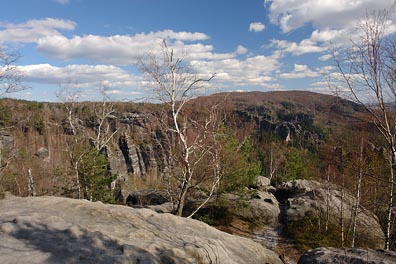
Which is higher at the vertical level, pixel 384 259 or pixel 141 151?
pixel 384 259

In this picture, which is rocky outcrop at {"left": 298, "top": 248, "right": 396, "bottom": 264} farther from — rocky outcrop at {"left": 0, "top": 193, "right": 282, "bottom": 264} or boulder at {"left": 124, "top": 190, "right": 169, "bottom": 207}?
boulder at {"left": 124, "top": 190, "right": 169, "bottom": 207}

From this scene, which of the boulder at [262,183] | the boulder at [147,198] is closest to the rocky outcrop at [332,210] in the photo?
the boulder at [262,183]

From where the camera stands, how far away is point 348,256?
798cm

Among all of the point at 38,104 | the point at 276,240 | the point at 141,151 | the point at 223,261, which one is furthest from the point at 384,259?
the point at 38,104

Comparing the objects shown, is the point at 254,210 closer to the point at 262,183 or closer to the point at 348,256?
the point at 262,183

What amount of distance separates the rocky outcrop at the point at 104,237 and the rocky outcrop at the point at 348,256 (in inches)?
57.4

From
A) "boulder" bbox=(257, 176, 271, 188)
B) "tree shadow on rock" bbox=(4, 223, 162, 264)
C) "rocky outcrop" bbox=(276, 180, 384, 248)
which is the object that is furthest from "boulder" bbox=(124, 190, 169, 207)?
"tree shadow on rock" bbox=(4, 223, 162, 264)

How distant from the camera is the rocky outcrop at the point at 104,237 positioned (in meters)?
6.22

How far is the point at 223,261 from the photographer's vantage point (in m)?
7.65

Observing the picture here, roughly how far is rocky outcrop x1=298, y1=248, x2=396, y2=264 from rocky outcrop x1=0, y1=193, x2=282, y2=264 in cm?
146

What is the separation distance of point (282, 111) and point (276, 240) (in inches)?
6955

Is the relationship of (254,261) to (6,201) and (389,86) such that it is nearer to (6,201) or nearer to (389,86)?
(389,86)

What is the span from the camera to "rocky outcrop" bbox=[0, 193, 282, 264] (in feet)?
20.4

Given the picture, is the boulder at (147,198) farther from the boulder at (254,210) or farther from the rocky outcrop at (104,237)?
the rocky outcrop at (104,237)
